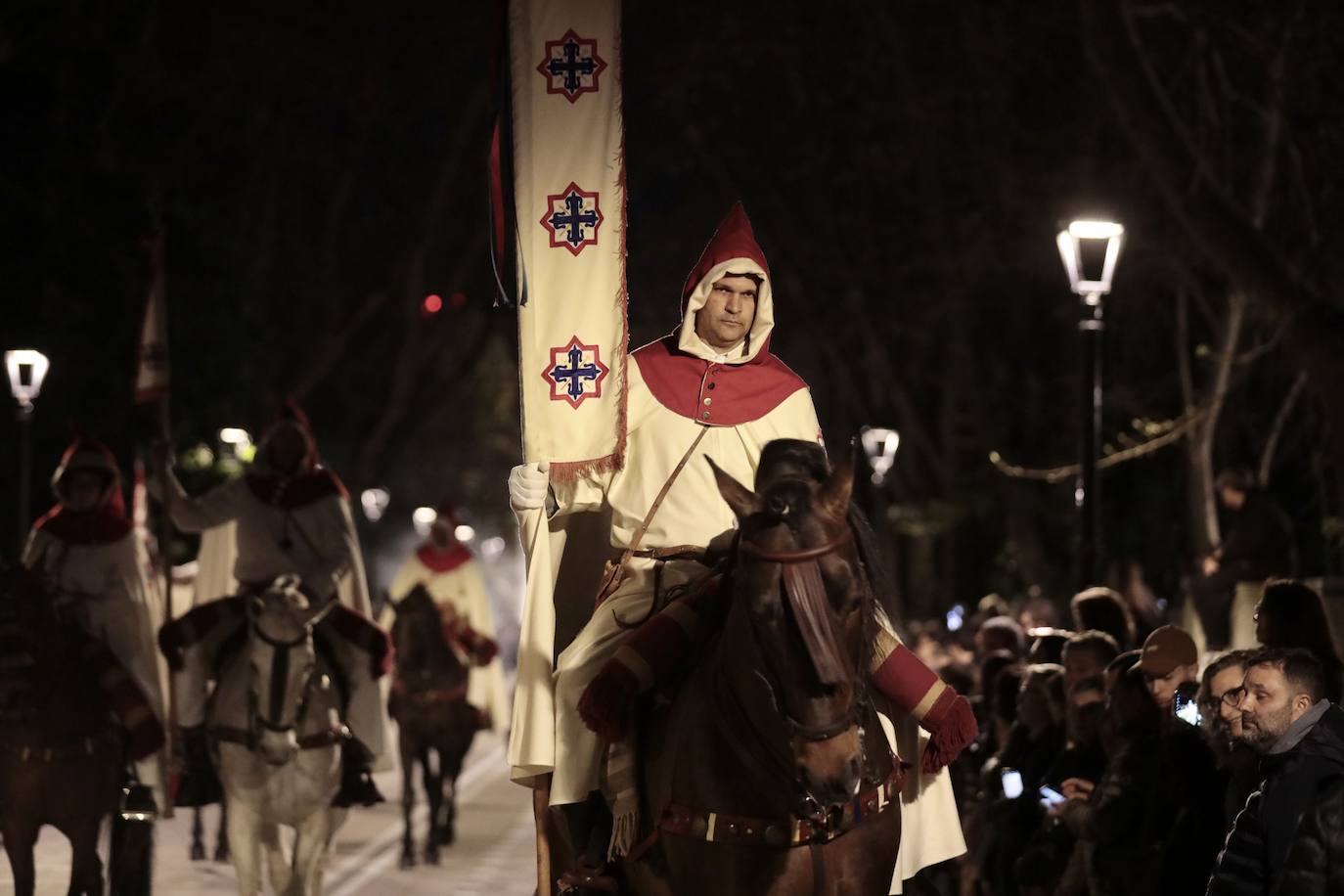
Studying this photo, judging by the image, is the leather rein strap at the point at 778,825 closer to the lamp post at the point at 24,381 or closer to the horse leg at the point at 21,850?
the horse leg at the point at 21,850

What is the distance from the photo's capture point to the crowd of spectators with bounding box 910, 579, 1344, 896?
22.8 feet

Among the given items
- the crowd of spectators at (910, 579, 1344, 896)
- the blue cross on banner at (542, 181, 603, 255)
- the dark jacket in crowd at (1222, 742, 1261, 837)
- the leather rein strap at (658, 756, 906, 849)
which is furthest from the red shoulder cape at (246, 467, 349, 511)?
the dark jacket in crowd at (1222, 742, 1261, 837)

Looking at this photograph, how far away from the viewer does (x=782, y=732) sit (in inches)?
272

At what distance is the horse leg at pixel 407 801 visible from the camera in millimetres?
19203

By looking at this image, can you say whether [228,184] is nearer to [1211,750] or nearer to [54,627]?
[54,627]

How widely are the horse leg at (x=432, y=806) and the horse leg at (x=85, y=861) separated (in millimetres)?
5925

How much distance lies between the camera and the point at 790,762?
691 centimetres

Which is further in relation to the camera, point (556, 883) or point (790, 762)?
point (556, 883)

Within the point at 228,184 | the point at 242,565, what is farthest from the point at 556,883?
the point at 228,184

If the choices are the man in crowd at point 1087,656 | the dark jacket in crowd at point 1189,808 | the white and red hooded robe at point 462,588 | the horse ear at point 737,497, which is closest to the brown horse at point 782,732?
the horse ear at point 737,497

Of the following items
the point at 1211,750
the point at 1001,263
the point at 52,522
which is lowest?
the point at 1211,750

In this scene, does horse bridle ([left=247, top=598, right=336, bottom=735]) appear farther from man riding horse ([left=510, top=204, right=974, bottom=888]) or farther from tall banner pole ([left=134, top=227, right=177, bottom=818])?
man riding horse ([left=510, top=204, right=974, bottom=888])

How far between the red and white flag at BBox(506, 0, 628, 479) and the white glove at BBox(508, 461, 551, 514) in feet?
0.33

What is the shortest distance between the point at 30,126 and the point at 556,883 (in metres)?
21.6
